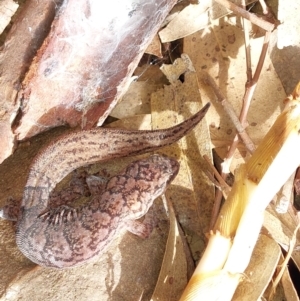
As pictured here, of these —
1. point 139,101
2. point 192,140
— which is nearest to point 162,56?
point 139,101

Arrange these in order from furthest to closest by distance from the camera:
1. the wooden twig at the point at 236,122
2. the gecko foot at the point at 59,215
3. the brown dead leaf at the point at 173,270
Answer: the gecko foot at the point at 59,215
the wooden twig at the point at 236,122
the brown dead leaf at the point at 173,270

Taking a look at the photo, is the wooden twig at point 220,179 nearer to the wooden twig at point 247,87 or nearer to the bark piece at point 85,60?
the wooden twig at point 247,87

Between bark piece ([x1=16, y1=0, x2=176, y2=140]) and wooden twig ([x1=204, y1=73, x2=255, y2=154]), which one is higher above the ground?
bark piece ([x1=16, y1=0, x2=176, y2=140])

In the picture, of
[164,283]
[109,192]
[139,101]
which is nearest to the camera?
[164,283]

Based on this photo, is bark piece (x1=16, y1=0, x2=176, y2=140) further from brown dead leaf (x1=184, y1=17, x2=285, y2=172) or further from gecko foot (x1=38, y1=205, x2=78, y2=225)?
gecko foot (x1=38, y1=205, x2=78, y2=225)

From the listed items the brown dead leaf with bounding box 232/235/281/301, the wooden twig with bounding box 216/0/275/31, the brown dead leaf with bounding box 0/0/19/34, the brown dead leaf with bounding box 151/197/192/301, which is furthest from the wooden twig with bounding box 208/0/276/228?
the brown dead leaf with bounding box 0/0/19/34

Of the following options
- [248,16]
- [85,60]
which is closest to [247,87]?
[248,16]

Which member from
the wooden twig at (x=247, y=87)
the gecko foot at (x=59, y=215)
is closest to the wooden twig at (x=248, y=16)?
the wooden twig at (x=247, y=87)

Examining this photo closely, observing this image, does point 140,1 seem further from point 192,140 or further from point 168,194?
point 168,194
